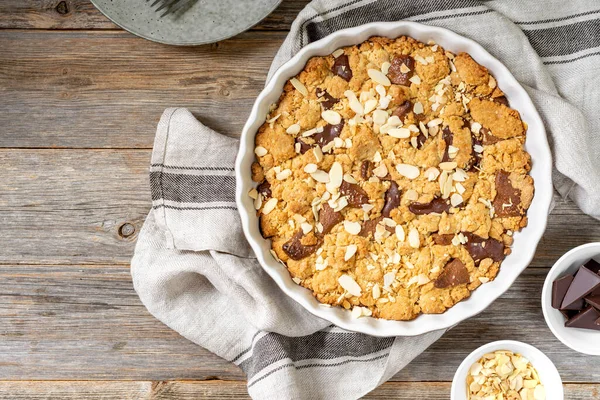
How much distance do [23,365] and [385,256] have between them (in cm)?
111

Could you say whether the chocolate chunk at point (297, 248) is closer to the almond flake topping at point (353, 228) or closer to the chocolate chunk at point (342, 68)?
the almond flake topping at point (353, 228)

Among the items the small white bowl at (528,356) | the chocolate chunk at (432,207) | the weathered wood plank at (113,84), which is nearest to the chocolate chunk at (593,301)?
the small white bowl at (528,356)

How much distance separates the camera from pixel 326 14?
5.41 feet

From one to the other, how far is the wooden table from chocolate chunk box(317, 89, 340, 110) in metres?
0.28

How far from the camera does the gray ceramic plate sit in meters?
1.71

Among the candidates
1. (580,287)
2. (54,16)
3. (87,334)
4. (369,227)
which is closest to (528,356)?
(580,287)

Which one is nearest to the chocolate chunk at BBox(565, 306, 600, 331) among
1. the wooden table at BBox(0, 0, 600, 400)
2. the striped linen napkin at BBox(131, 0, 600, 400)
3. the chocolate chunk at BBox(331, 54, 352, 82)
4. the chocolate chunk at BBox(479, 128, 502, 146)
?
the wooden table at BBox(0, 0, 600, 400)

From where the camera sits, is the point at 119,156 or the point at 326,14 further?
the point at 119,156

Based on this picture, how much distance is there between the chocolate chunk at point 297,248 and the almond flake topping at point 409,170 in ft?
0.94

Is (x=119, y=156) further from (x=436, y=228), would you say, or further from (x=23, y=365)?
(x=436, y=228)

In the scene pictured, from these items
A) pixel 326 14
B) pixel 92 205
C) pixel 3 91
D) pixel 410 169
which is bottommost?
pixel 92 205

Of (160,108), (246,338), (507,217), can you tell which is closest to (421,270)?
(507,217)

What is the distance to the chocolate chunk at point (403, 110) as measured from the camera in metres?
1.55

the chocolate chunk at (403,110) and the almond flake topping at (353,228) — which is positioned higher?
the chocolate chunk at (403,110)
